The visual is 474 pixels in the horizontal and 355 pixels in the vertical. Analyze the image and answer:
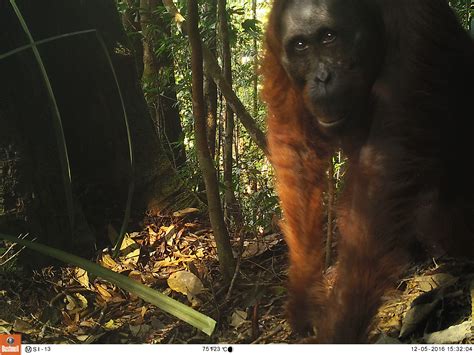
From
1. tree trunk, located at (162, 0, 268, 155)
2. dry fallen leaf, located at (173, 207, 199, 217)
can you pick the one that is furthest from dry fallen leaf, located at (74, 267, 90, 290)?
tree trunk, located at (162, 0, 268, 155)

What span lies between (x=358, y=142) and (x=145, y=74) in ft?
2.67

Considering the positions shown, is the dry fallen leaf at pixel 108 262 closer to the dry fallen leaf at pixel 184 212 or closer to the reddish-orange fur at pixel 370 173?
the dry fallen leaf at pixel 184 212

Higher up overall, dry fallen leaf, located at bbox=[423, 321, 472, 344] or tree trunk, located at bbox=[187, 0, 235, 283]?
tree trunk, located at bbox=[187, 0, 235, 283]

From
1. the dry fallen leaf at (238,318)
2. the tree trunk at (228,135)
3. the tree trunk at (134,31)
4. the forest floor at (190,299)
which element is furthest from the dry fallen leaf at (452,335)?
the tree trunk at (134,31)

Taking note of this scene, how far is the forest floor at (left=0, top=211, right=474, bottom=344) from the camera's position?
164 cm

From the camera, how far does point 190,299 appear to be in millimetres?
1863

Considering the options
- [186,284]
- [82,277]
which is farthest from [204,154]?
[82,277]

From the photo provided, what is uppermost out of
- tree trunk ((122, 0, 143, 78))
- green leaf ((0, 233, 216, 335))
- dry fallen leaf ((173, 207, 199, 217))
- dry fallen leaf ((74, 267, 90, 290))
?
tree trunk ((122, 0, 143, 78))

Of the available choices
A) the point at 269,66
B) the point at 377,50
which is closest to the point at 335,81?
the point at 377,50

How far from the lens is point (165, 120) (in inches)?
83.9

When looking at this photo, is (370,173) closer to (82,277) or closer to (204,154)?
(204,154)

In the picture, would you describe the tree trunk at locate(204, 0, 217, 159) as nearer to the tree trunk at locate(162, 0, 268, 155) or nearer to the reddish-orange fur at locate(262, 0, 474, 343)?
the tree trunk at locate(162, 0, 268, 155)

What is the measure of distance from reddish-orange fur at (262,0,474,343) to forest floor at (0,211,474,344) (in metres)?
0.12

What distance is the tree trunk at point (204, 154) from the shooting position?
1.72 m
